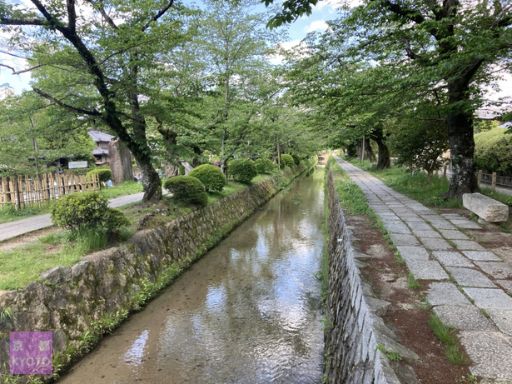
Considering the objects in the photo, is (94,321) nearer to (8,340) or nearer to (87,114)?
(8,340)

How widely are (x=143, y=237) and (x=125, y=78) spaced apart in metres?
4.05

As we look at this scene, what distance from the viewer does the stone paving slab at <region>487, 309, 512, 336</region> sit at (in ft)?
9.75

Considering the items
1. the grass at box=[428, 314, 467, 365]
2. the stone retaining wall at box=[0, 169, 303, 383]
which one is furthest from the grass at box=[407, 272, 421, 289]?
the stone retaining wall at box=[0, 169, 303, 383]

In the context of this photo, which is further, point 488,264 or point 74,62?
point 74,62

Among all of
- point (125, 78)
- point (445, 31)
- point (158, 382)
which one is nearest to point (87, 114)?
point (125, 78)

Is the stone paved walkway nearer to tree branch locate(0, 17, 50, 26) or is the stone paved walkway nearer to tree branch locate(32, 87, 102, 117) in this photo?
tree branch locate(32, 87, 102, 117)

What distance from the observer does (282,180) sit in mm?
26141

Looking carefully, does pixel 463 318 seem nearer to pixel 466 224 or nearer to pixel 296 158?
pixel 466 224

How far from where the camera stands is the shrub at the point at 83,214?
251 inches

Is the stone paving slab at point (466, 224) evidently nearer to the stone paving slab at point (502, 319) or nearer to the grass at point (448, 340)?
the stone paving slab at point (502, 319)

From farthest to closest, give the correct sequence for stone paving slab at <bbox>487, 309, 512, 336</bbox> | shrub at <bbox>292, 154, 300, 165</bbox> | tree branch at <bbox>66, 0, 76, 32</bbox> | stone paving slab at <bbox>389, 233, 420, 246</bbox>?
shrub at <bbox>292, 154, 300, 165</bbox> → tree branch at <bbox>66, 0, 76, 32</bbox> → stone paving slab at <bbox>389, 233, 420, 246</bbox> → stone paving slab at <bbox>487, 309, 512, 336</bbox>

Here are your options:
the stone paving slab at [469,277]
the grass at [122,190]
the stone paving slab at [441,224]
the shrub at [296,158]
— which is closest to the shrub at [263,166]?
the grass at [122,190]

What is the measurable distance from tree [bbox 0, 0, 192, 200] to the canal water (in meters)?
4.73

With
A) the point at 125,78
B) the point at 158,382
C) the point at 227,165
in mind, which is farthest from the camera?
the point at 227,165
